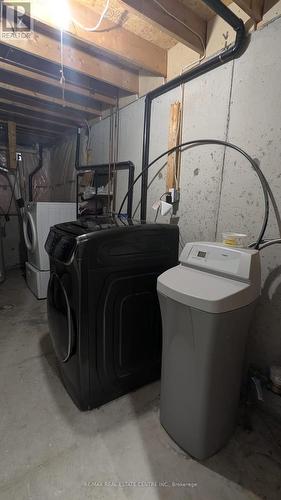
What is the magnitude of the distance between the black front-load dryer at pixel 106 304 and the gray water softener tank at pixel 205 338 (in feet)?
1.02

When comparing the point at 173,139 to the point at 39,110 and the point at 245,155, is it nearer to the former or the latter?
the point at 245,155

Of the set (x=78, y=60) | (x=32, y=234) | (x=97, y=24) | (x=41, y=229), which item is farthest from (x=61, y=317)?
(x=78, y=60)

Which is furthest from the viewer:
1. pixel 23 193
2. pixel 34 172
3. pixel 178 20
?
pixel 23 193

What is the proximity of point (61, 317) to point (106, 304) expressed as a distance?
12.9 inches

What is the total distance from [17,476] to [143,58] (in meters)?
2.78

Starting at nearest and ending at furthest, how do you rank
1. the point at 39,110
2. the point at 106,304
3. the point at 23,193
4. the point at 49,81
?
the point at 106,304 → the point at 49,81 → the point at 39,110 → the point at 23,193

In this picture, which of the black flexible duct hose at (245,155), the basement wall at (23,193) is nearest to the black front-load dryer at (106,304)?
the black flexible duct hose at (245,155)

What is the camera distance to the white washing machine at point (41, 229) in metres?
2.92

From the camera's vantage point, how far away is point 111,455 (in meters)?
1.21

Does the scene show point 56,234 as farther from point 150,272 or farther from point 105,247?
point 150,272

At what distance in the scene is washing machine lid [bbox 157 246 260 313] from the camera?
Result: 972 mm

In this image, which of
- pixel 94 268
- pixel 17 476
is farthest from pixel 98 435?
pixel 94 268

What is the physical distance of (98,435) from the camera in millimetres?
1309

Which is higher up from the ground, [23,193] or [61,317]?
[23,193]
